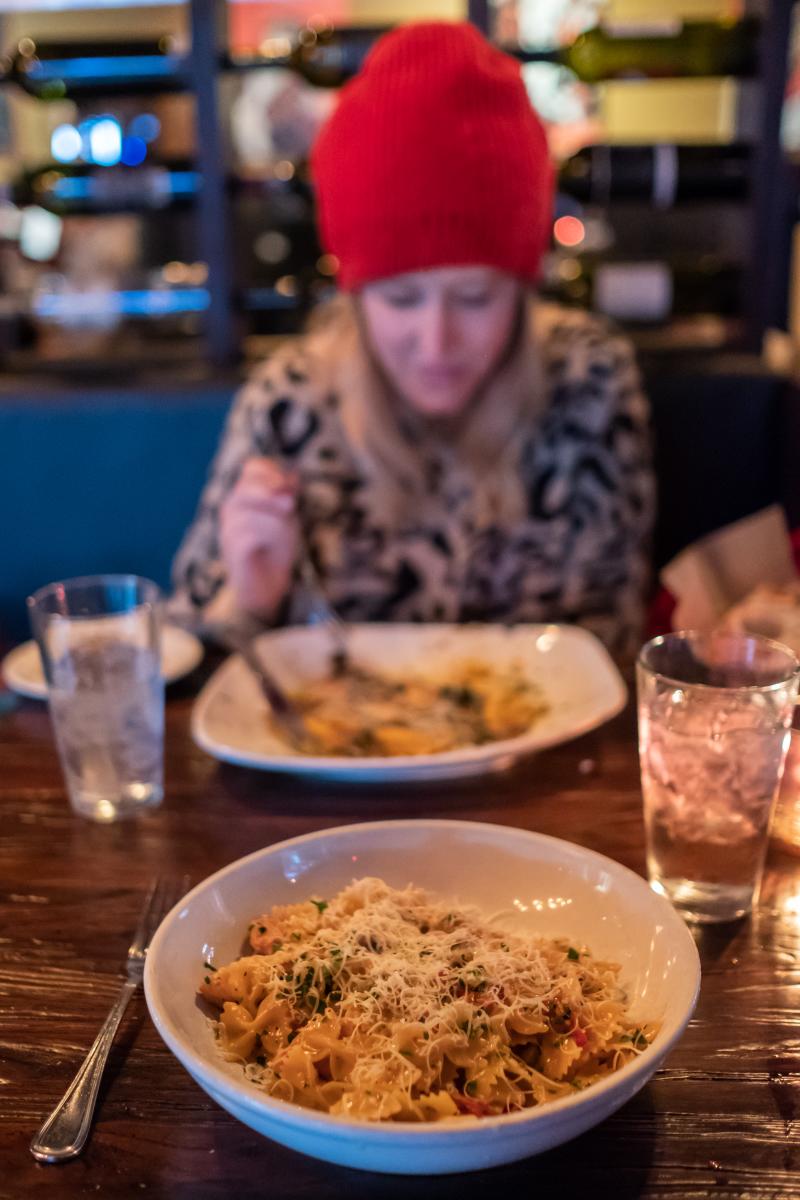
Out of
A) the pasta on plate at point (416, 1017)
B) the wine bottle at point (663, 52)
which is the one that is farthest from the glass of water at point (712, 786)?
the wine bottle at point (663, 52)

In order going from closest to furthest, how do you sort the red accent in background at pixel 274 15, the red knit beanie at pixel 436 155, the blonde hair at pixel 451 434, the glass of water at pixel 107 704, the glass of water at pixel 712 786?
the glass of water at pixel 712 786 < the glass of water at pixel 107 704 < the red knit beanie at pixel 436 155 < the blonde hair at pixel 451 434 < the red accent in background at pixel 274 15

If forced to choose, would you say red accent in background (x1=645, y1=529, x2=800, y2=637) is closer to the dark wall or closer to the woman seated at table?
the woman seated at table

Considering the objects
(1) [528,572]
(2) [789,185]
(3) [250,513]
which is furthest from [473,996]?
(2) [789,185]

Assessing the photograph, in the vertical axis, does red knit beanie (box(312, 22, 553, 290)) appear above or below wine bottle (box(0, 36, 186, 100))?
below

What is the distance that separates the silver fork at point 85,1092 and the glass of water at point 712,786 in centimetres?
39

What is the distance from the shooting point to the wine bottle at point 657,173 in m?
2.47

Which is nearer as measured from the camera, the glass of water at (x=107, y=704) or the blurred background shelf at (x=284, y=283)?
the glass of water at (x=107, y=704)

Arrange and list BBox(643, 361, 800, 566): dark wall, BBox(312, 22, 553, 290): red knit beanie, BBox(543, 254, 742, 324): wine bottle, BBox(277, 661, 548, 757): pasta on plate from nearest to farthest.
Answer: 1. BBox(277, 661, 548, 757): pasta on plate
2. BBox(312, 22, 553, 290): red knit beanie
3. BBox(643, 361, 800, 566): dark wall
4. BBox(543, 254, 742, 324): wine bottle

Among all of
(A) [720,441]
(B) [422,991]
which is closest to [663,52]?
(A) [720,441]

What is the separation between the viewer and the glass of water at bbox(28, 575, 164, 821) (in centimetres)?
100

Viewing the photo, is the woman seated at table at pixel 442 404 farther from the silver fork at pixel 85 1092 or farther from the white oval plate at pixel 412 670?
the silver fork at pixel 85 1092

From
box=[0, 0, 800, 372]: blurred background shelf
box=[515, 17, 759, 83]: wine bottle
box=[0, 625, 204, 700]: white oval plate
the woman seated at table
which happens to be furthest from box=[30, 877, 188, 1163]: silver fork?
box=[515, 17, 759, 83]: wine bottle

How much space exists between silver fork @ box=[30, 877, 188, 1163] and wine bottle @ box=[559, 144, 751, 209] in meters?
2.16

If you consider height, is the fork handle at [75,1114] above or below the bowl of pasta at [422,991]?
below
